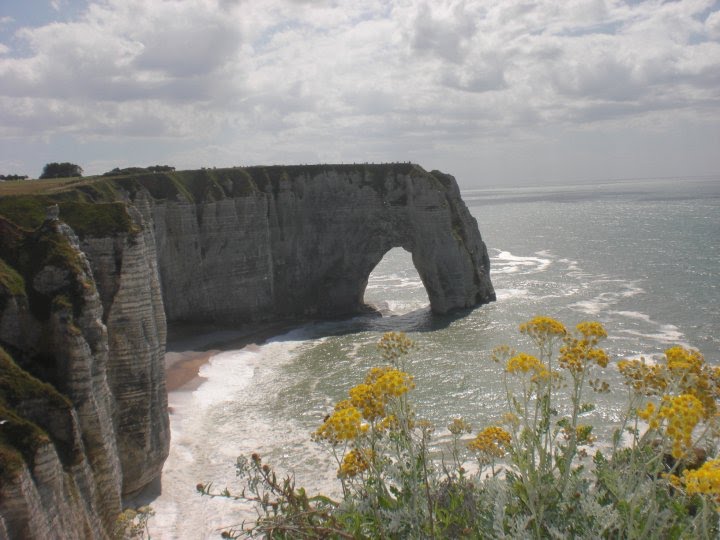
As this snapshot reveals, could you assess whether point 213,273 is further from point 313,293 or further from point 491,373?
point 491,373

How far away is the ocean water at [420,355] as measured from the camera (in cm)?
2462

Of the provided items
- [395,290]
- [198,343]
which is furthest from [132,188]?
[395,290]

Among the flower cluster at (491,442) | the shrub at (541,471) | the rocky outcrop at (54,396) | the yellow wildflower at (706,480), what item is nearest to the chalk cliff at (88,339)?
the rocky outcrop at (54,396)

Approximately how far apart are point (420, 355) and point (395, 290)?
2731 cm

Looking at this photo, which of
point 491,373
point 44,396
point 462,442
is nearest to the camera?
point 44,396

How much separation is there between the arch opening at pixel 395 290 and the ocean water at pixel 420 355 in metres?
0.24

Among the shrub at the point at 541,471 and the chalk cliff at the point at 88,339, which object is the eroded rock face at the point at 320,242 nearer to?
the chalk cliff at the point at 88,339

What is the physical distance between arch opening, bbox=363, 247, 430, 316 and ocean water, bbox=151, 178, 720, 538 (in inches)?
9.3

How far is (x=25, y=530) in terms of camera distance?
12977mm

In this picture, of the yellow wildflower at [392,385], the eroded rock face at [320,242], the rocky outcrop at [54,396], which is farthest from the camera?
the eroded rock face at [320,242]

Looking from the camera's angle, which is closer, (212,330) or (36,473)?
(36,473)

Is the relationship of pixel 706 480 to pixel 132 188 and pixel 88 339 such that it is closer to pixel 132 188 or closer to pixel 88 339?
pixel 88 339

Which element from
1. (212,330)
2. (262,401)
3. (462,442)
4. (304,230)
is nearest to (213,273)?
(212,330)

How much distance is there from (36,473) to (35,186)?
32362 millimetres
